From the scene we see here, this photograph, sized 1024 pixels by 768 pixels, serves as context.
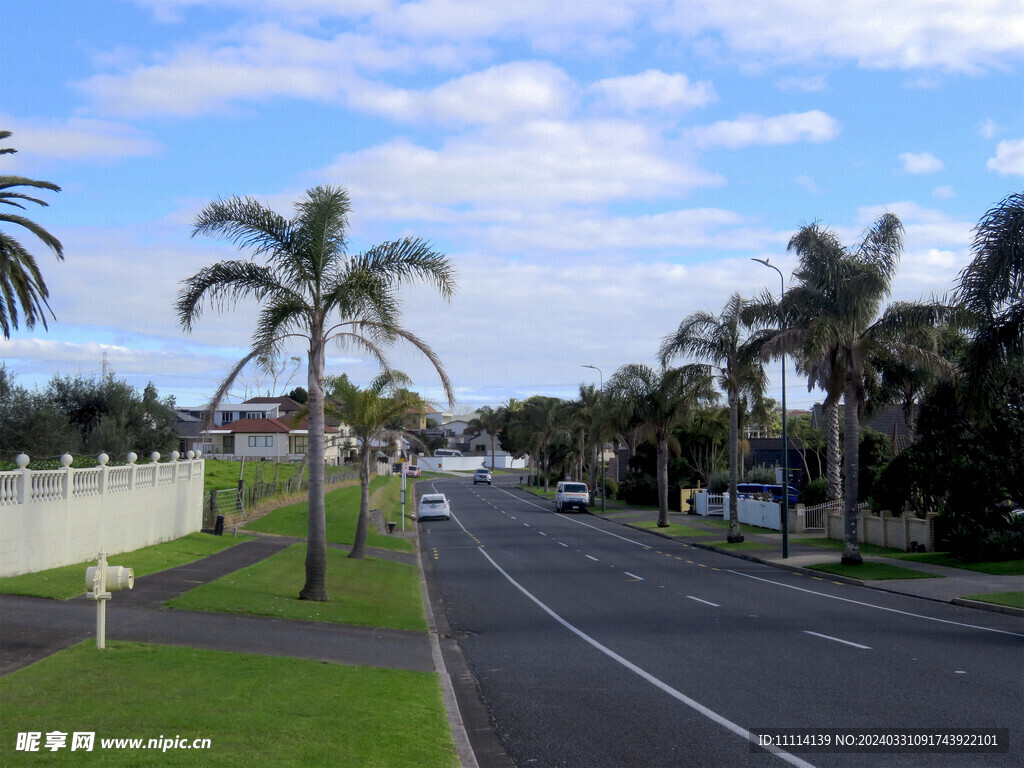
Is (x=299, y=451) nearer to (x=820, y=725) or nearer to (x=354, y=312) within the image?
(x=354, y=312)

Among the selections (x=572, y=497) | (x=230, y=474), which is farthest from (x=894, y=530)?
(x=230, y=474)

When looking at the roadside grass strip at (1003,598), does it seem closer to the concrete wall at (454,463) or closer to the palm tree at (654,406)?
the palm tree at (654,406)

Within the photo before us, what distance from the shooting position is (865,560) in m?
29.2

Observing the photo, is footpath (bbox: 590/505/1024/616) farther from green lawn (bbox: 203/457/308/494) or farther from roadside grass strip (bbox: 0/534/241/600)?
green lawn (bbox: 203/457/308/494)

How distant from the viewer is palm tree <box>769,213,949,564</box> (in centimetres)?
2662

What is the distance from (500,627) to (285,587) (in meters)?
4.85

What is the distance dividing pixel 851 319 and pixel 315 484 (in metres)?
17.6

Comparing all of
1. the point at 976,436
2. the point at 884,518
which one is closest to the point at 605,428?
the point at 884,518

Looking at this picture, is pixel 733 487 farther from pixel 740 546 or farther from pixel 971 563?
pixel 971 563

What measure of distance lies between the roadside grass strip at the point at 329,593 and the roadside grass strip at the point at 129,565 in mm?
1627

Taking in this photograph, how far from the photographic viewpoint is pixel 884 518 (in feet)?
110

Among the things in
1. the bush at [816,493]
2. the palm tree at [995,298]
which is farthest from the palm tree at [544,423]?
the palm tree at [995,298]

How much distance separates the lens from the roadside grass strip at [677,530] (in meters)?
42.1

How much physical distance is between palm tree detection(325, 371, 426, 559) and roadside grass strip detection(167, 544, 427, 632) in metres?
2.84
